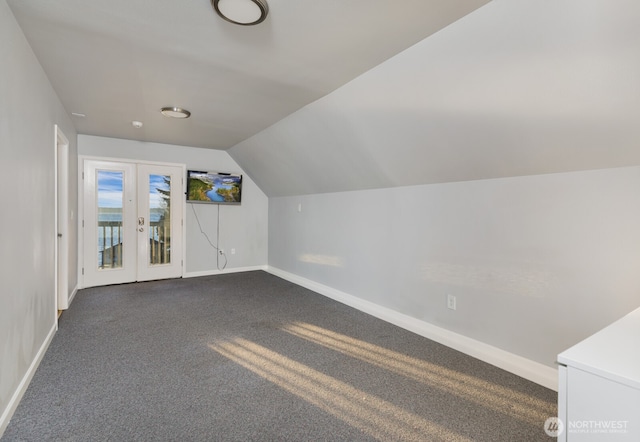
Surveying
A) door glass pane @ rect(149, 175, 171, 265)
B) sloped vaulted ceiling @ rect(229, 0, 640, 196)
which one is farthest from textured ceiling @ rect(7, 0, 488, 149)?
door glass pane @ rect(149, 175, 171, 265)

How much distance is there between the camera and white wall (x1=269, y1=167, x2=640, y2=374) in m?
2.03

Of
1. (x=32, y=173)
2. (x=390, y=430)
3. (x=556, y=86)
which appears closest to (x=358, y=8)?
(x=556, y=86)

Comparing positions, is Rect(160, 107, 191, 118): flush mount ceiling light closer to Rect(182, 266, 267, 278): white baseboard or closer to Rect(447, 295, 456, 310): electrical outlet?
Rect(182, 266, 267, 278): white baseboard

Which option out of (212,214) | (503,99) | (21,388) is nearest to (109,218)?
(212,214)

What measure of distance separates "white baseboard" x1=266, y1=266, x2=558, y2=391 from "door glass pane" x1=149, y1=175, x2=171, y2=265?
311cm

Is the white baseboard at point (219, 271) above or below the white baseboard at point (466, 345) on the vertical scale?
above

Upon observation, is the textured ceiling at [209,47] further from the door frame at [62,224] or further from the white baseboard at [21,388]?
the white baseboard at [21,388]

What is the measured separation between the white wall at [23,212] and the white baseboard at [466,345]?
3.08m

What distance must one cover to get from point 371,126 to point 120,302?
3843mm

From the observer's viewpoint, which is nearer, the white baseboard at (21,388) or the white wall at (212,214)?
the white baseboard at (21,388)

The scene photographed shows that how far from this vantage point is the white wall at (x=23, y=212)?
69.7 inches

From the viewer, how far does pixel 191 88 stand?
296cm

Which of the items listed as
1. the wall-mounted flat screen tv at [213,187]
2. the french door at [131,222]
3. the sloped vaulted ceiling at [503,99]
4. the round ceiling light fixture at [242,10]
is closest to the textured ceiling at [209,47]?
the round ceiling light fixture at [242,10]

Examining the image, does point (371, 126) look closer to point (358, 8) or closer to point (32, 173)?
point (358, 8)
